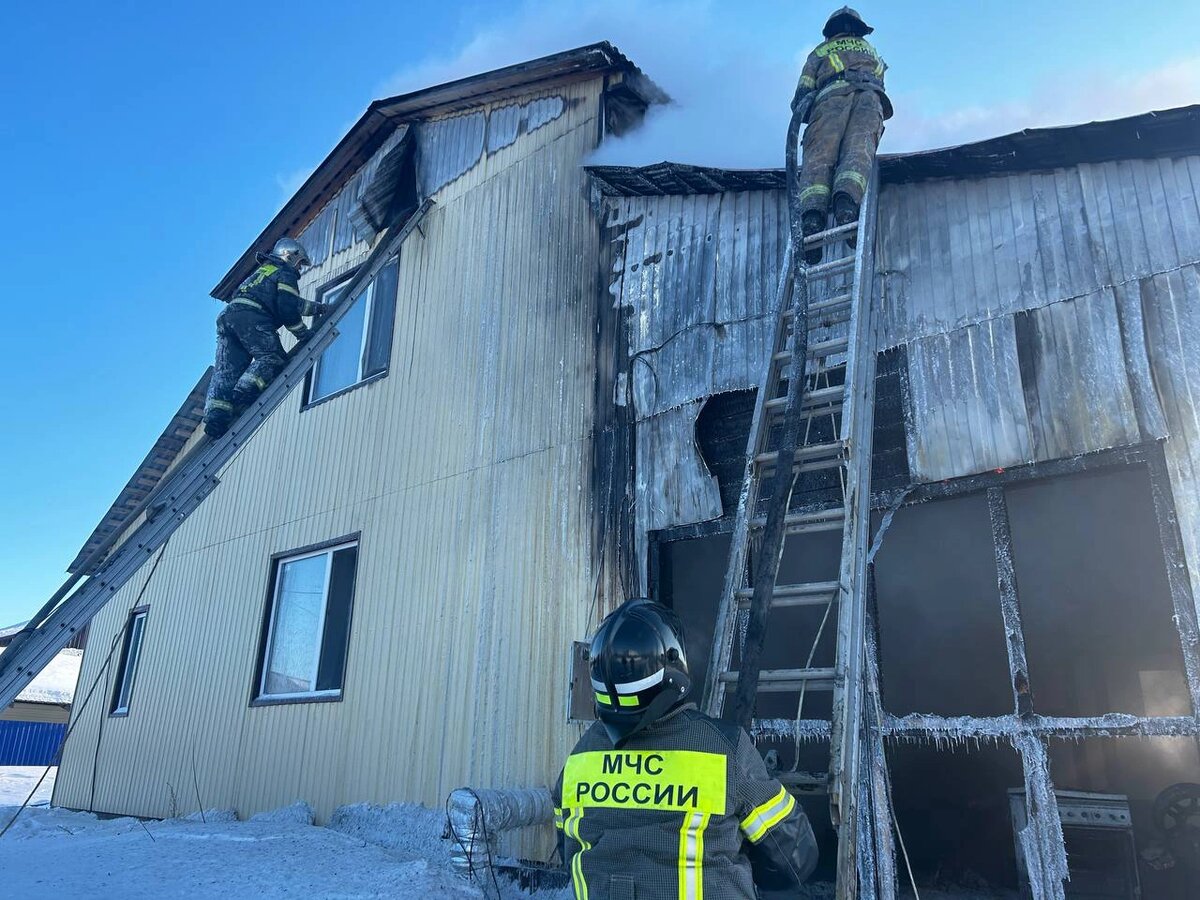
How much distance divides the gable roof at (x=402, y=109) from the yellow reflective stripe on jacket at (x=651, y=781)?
5861mm

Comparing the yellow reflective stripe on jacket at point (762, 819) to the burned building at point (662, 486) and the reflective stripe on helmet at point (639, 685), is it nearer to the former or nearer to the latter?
the reflective stripe on helmet at point (639, 685)

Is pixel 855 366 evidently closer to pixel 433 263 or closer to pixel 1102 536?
pixel 1102 536

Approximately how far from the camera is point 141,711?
33.6ft

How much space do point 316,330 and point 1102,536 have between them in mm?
6475

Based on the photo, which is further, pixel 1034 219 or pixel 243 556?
pixel 243 556

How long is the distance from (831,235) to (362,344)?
561 cm

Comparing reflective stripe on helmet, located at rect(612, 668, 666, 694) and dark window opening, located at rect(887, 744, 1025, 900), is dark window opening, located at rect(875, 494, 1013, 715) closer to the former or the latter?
dark window opening, located at rect(887, 744, 1025, 900)

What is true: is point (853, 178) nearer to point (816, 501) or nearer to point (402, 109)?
point (816, 501)

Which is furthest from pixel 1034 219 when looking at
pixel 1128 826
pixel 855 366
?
pixel 1128 826

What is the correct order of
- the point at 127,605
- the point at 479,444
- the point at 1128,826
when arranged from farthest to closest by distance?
the point at 127,605
the point at 479,444
the point at 1128,826

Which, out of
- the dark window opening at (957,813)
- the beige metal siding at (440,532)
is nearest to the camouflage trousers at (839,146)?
the beige metal siding at (440,532)

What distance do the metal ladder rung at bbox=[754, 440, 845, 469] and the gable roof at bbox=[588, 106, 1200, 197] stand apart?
5.69ft

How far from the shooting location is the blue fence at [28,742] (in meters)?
24.4

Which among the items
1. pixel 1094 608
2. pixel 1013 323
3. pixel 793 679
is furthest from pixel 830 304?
pixel 1094 608
